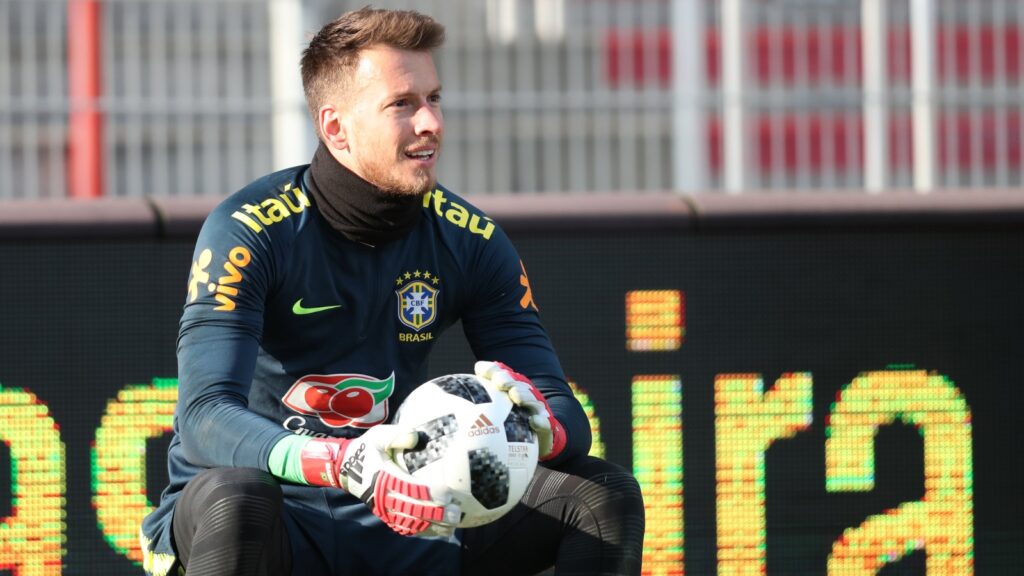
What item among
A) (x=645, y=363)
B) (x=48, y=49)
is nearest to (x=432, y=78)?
(x=645, y=363)

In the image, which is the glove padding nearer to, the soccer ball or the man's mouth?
the soccer ball

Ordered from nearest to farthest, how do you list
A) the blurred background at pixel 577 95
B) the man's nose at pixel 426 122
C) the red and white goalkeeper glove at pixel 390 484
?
1. the red and white goalkeeper glove at pixel 390 484
2. the man's nose at pixel 426 122
3. the blurred background at pixel 577 95

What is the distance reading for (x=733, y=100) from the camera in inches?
253

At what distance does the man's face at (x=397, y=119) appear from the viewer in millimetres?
3102

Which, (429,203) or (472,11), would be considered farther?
(472,11)

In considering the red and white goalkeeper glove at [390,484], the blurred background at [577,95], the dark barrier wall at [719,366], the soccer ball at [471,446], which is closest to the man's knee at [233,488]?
the red and white goalkeeper glove at [390,484]

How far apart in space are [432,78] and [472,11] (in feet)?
13.1

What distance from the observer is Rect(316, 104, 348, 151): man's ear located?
10.5ft

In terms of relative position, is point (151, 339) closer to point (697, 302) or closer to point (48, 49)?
point (697, 302)

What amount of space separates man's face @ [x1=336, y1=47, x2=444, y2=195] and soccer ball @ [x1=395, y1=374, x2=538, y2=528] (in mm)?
511

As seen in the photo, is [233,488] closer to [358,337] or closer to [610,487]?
[358,337]

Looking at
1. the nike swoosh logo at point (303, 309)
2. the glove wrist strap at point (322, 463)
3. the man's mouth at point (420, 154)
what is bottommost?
the glove wrist strap at point (322, 463)

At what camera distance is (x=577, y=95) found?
6.39 m

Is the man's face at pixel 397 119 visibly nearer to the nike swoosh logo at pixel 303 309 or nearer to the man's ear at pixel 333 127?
the man's ear at pixel 333 127
